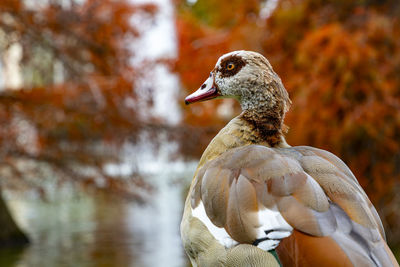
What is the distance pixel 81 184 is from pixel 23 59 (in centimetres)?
160

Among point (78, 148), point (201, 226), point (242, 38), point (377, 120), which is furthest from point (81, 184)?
point (201, 226)

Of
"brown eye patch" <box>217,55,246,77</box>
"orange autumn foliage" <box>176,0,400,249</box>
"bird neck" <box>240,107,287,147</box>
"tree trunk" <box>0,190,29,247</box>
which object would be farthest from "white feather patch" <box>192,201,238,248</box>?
A: "tree trunk" <box>0,190,29,247</box>

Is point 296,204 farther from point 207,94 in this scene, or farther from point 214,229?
point 207,94

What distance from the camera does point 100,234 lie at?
9.14 m

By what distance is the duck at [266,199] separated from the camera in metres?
2.56

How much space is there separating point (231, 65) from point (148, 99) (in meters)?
4.40

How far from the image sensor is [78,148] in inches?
311

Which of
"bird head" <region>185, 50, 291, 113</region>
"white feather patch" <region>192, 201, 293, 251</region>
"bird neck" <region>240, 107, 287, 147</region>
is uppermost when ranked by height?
"bird head" <region>185, 50, 291, 113</region>

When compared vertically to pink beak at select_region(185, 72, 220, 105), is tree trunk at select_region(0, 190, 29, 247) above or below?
above

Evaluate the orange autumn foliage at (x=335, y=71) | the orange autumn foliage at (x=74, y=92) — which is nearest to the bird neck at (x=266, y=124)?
the orange autumn foliage at (x=335, y=71)

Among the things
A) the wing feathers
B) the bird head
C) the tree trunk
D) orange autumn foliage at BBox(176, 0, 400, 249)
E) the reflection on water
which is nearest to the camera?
the wing feathers

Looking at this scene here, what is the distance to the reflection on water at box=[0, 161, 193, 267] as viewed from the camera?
23.8 ft

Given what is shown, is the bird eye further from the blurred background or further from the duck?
the blurred background

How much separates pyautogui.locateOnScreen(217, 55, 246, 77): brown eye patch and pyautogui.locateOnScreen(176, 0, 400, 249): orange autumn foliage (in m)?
3.57
